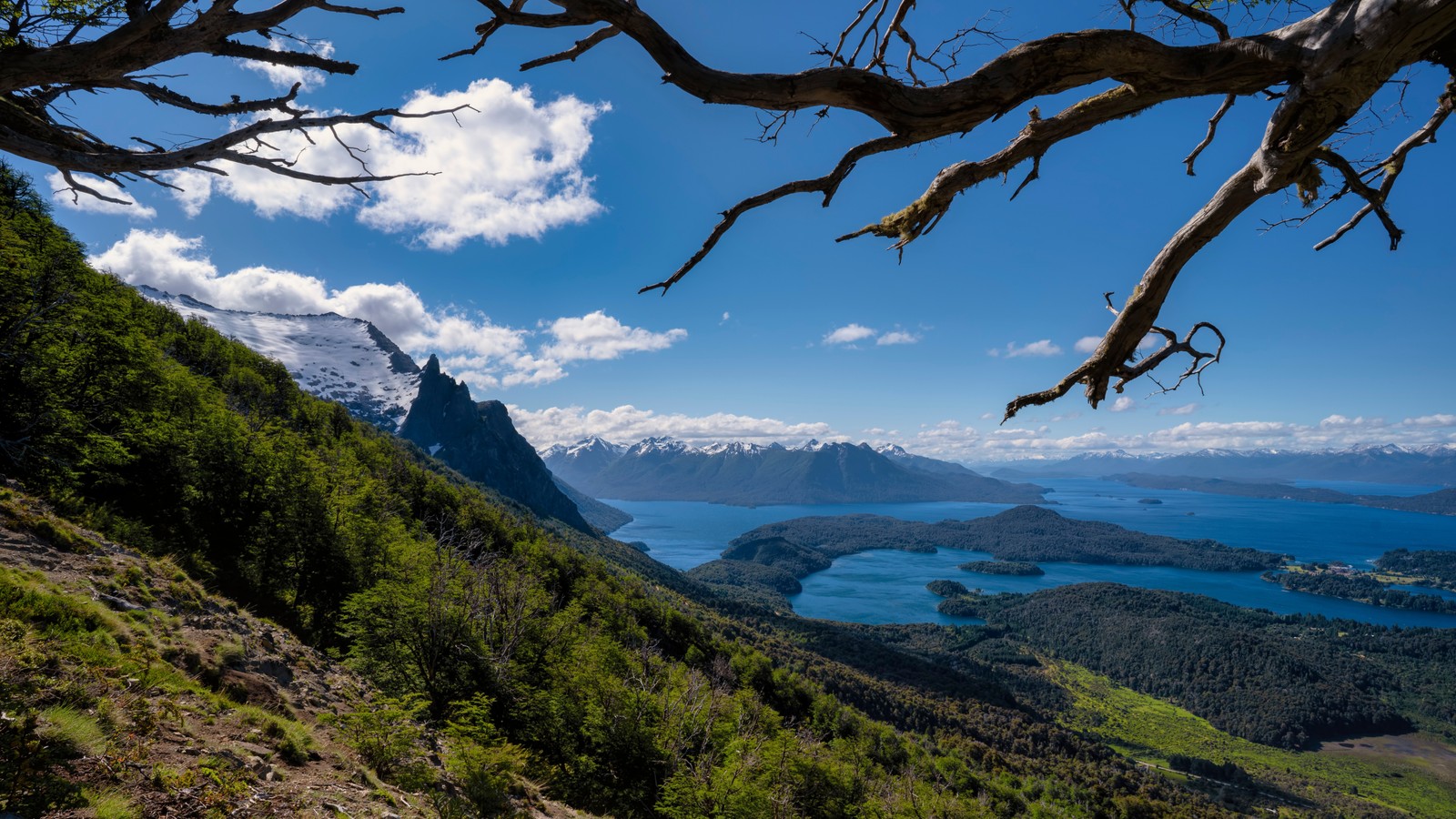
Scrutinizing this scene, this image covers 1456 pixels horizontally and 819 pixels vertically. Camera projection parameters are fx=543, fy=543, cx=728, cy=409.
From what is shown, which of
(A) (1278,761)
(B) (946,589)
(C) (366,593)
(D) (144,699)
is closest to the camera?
(D) (144,699)

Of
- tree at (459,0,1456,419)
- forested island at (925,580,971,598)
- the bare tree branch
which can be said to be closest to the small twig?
tree at (459,0,1456,419)

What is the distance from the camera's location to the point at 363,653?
42.7 ft

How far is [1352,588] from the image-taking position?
172750mm

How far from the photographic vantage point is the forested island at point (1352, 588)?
160750mm

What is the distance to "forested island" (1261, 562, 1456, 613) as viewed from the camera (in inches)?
6329

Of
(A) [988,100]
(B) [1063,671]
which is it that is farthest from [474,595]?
(B) [1063,671]

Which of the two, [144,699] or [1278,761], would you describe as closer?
[144,699]

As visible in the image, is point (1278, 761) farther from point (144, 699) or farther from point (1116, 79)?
point (144, 699)

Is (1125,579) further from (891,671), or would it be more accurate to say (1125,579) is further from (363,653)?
(363,653)

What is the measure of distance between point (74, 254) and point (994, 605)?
17708 centimetres

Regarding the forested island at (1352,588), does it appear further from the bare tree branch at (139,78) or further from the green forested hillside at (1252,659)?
the bare tree branch at (139,78)


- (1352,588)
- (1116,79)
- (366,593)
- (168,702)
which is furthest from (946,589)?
(1116,79)

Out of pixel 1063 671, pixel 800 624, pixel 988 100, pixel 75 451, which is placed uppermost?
pixel 988 100

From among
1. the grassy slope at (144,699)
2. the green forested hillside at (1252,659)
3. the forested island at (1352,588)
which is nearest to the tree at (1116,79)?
the grassy slope at (144,699)
